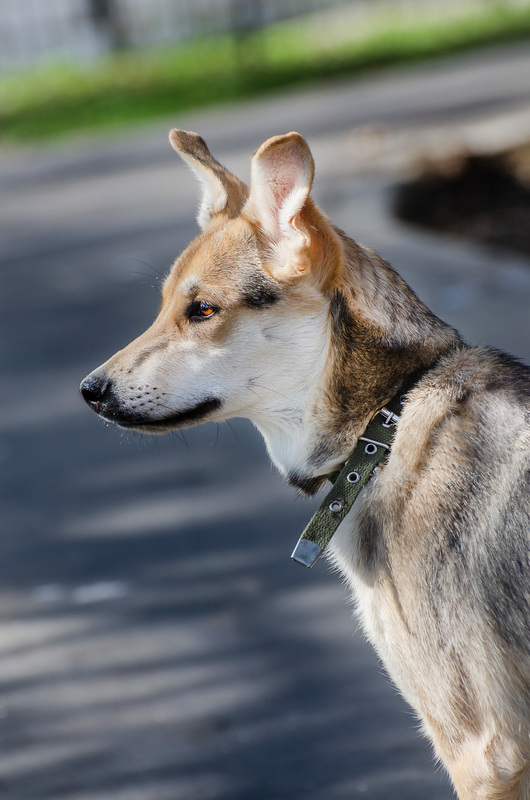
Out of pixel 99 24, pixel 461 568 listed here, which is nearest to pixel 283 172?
pixel 461 568

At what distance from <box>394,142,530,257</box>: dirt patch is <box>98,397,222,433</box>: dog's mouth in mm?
5993

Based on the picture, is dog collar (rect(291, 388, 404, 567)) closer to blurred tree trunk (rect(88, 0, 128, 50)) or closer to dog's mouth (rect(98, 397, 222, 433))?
dog's mouth (rect(98, 397, 222, 433))

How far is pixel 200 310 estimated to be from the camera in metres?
2.70

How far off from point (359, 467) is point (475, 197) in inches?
284

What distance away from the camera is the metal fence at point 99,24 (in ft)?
65.0

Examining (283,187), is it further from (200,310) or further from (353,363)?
(353,363)

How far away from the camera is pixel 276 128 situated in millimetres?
12422

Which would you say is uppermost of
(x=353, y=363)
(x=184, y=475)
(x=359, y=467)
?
(x=353, y=363)

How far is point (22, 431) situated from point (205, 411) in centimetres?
362

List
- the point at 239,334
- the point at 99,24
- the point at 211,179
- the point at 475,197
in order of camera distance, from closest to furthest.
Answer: the point at 239,334
the point at 211,179
the point at 475,197
the point at 99,24

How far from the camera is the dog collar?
255cm

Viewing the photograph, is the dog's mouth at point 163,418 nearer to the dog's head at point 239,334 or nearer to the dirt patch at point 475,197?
the dog's head at point 239,334

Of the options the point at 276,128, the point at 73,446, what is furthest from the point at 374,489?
the point at 276,128

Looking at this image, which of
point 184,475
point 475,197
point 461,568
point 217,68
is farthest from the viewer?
point 217,68
